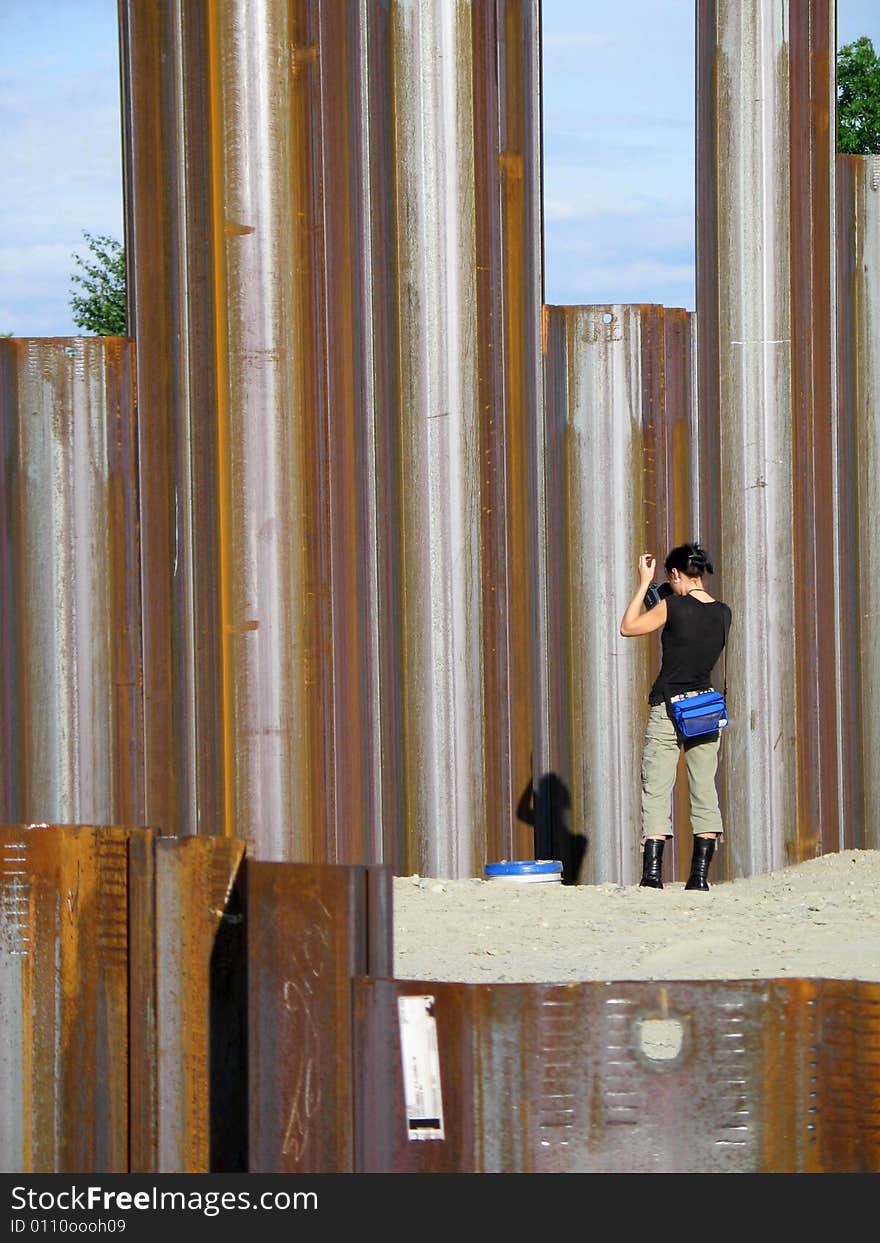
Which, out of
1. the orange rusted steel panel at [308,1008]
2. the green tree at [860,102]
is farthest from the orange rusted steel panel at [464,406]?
the green tree at [860,102]

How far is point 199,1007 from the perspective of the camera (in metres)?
3.38

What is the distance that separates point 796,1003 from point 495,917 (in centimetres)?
315

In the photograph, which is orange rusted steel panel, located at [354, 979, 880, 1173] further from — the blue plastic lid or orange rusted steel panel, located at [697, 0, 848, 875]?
orange rusted steel panel, located at [697, 0, 848, 875]

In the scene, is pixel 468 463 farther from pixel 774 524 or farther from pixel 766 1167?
pixel 766 1167

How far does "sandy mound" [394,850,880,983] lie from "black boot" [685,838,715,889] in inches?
3.3

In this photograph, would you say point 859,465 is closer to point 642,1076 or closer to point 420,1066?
point 642,1076

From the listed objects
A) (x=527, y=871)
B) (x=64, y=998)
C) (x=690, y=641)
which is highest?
(x=690, y=641)

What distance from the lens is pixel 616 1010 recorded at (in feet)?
9.41

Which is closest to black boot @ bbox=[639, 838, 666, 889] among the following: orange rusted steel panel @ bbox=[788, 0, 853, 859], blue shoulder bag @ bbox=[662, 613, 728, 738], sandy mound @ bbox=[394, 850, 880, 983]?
sandy mound @ bbox=[394, 850, 880, 983]

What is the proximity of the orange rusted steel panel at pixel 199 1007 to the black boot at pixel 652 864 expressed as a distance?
13.2ft

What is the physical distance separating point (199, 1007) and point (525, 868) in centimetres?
383

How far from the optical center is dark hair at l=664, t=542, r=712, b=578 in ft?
23.6

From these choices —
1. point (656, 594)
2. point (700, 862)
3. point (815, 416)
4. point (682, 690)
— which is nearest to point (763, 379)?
point (815, 416)
